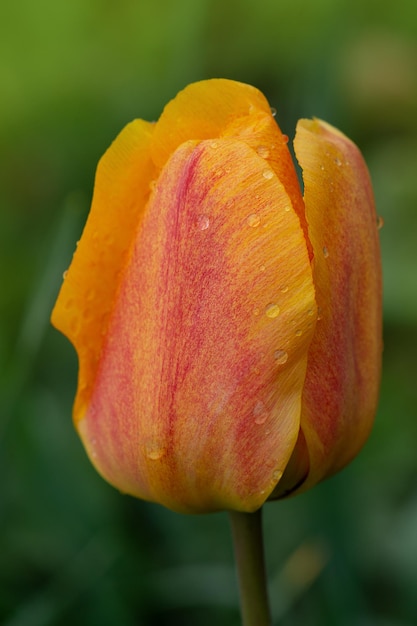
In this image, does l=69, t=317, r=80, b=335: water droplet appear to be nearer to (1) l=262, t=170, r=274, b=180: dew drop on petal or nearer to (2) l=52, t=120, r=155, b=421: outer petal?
(2) l=52, t=120, r=155, b=421: outer petal

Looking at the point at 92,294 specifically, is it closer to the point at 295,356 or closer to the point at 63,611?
the point at 295,356

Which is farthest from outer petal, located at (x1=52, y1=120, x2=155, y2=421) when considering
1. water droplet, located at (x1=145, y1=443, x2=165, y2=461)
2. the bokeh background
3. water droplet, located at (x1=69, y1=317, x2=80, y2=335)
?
the bokeh background

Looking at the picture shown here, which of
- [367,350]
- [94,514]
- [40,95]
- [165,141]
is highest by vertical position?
[165,141]

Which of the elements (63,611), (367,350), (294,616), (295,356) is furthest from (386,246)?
(295,356)

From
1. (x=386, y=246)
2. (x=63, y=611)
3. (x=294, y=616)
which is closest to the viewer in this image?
(x=63, y=611)

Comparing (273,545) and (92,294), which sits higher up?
(92,294)

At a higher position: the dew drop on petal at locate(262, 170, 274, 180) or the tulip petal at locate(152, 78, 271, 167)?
the tulip petal at locate(152, 78, 271, 167)

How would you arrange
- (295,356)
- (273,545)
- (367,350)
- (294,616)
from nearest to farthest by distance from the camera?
(295,356), (367,350), (294,616), (273,545)
